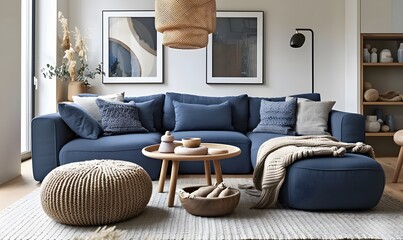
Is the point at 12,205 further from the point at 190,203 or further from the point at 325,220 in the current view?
the point at 325,220

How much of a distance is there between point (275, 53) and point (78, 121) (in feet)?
9.51

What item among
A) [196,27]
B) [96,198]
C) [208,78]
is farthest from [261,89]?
[96,198]

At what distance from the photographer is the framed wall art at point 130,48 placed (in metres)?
5.23

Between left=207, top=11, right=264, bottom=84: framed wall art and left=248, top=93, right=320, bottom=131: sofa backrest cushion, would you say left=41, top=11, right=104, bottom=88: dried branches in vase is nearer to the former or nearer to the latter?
left=207, top=11, right=264, bottom=84: framed wall art

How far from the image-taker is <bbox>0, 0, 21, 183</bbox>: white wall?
3461mm

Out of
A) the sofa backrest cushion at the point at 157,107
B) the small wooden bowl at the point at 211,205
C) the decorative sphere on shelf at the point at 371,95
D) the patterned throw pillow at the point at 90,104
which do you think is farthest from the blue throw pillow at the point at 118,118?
the decorative sphere on shelf at the point at 371,95

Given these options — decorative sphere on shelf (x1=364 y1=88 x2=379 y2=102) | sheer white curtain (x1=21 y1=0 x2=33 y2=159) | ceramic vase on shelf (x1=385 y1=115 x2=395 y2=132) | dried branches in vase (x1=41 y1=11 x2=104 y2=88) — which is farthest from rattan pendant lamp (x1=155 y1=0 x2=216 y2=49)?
ceramic vase on shelf (x1=385 y1=115 x2=395 y2=132)

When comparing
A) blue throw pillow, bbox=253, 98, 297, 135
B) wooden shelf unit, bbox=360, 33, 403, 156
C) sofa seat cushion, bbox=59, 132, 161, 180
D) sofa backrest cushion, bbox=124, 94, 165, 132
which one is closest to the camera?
sofa seat cushion, bbox=59, 132, 161, 180

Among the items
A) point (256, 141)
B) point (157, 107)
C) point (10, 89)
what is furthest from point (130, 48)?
point (256, 141)

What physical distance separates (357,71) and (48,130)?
3.72 m

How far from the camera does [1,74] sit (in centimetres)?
344

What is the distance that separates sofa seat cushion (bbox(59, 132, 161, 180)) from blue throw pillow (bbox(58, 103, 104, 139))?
2.8 inches

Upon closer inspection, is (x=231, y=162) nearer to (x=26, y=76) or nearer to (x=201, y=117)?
(x=201, y=117)

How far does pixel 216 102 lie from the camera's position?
4.53 meters
